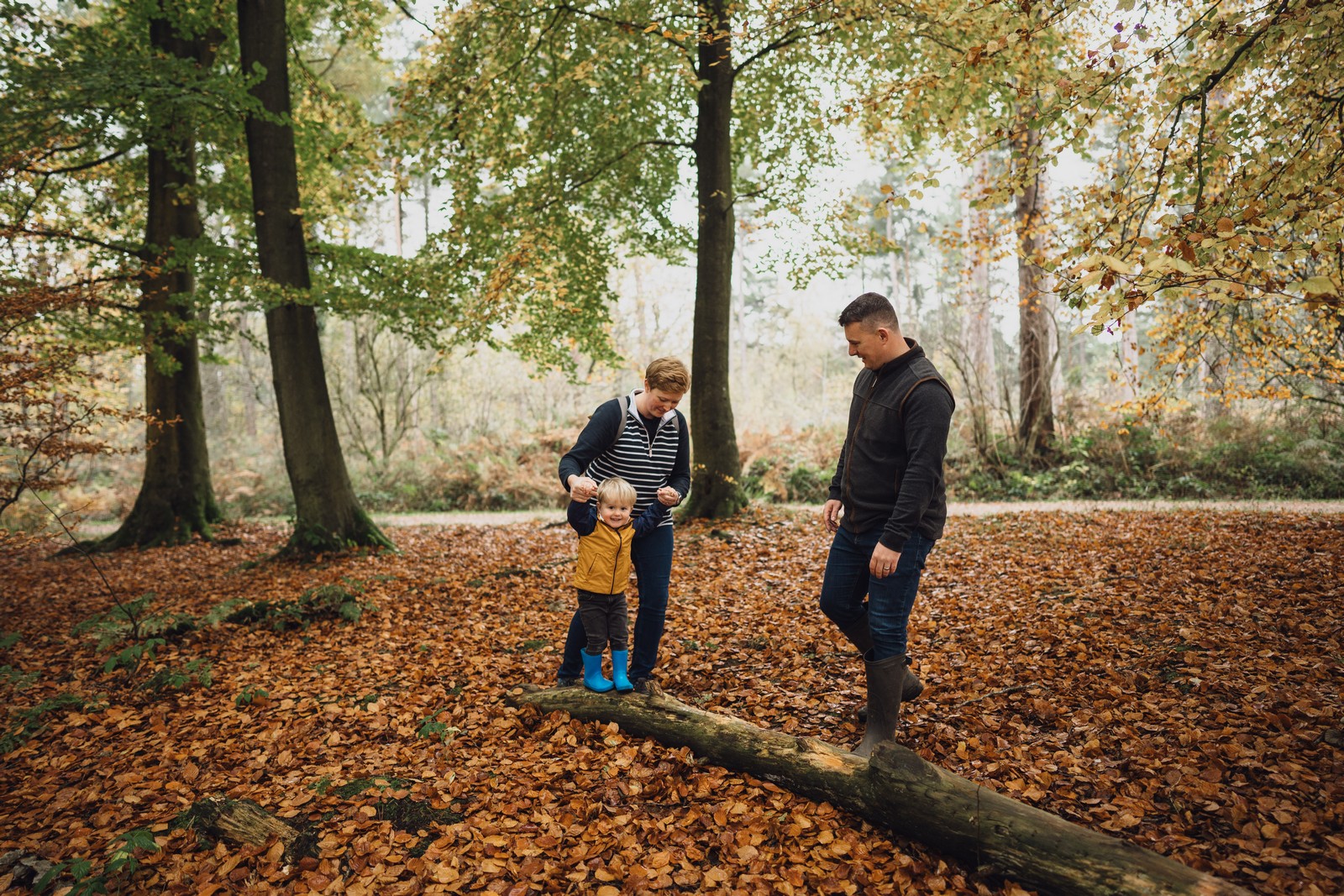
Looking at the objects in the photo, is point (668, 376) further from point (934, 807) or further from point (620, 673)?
point (934, 807)

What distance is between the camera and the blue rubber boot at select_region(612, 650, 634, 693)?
3953 millimetres

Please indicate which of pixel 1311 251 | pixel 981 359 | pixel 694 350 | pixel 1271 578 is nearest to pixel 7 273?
pixel 694 350

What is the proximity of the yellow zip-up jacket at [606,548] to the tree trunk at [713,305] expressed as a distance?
557 cm

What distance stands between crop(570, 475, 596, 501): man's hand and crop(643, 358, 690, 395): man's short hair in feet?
1.98

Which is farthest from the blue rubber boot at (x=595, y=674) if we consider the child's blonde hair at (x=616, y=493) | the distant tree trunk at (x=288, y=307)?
the distant tree trunk at (x=288, y=307)

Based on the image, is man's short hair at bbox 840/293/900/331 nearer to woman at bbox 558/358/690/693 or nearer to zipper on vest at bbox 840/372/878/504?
zipper on vest at bbox 840/372/878/504

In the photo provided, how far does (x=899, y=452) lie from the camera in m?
3.24

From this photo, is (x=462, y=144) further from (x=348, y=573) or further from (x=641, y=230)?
(x=348, y=573)

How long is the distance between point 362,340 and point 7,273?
9618mm

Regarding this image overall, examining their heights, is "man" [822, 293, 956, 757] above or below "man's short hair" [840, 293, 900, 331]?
below

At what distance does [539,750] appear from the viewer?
3750 millimetres

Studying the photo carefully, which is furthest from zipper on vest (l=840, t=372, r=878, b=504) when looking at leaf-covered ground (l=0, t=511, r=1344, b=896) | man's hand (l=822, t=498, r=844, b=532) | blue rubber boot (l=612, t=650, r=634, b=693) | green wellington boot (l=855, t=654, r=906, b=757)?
blue rubber boot (l=612, t=650, r=634, b=693)

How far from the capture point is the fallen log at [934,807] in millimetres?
2289

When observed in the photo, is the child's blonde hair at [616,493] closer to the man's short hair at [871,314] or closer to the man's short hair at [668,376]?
the man's short hair at [668,376]
